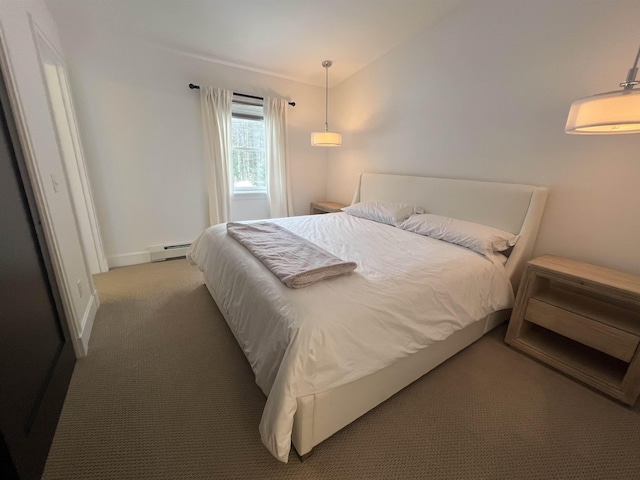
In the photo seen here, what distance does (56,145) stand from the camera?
1.91 m

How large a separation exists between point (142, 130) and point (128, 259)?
61.9 inches

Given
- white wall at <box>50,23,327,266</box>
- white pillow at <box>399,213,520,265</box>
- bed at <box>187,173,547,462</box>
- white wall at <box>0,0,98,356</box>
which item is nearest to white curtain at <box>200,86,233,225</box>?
white wall at <box>50,23,327,266</box>

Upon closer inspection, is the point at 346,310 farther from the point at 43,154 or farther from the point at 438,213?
the point at 43,154

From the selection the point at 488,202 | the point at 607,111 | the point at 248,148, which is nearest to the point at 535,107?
the point at 488,202

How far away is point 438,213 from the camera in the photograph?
2648mm

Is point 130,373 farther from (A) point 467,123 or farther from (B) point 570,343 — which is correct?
(A) point 467,123

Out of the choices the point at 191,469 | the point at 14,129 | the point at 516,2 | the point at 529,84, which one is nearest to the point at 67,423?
the point at 191,469

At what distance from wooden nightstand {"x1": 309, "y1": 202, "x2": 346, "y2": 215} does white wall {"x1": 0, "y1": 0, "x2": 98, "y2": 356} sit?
2.78m

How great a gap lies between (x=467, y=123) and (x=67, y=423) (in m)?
3.58

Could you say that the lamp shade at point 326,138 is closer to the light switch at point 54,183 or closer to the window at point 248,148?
the window at point 248,148

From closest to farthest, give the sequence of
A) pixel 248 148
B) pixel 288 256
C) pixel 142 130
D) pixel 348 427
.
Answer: pixel 348 427 < pixel 288 256 < pixel 142 130 < pixel 248 148

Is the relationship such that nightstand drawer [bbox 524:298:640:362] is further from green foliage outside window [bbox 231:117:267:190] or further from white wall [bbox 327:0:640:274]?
green foliage outside window [bbox 231:117:267:190]

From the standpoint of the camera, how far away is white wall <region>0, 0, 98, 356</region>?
142cm

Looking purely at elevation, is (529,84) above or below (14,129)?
above
